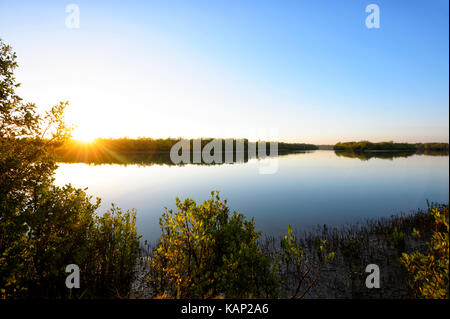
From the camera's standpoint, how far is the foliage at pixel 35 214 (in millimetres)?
4770

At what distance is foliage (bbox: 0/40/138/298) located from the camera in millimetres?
4770

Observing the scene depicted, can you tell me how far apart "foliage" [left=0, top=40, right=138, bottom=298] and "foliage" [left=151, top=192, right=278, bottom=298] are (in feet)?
6.20

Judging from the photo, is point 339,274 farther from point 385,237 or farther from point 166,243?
point 166,243

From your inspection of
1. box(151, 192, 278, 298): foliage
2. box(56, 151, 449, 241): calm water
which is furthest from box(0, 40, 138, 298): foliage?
box(56, 151, 449, 241): calm water

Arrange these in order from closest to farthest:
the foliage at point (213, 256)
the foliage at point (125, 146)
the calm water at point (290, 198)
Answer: the foliage at point (213, 256) < the calm water at point (290, 198) < the foliage at point (125, 146)

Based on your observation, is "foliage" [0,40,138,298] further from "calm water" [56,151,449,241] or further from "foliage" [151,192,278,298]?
"calm water" [56,151,449,241]

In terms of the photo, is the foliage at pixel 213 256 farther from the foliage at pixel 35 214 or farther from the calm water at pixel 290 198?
the calm water at pixel 290 198

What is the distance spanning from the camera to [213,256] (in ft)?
17.7

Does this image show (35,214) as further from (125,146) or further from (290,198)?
(125,146)

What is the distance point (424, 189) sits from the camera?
2936cm

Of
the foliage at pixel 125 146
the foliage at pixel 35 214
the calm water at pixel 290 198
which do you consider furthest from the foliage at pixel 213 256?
the foliage at pixel 125 146

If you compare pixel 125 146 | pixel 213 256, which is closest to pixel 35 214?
pixel 213 256

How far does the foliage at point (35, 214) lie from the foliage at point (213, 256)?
1.89 m

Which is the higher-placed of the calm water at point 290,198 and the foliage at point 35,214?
the foliage at point 35,214
